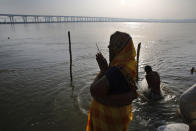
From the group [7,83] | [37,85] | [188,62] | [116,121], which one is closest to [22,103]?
[37,85]

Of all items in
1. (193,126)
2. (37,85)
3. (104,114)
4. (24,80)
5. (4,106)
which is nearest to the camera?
(104,114)

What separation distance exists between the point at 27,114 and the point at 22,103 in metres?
1.26

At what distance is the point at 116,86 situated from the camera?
2207 millimetres

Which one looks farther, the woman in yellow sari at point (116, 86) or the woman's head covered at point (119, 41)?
the woman's head covered at point (119, 41)

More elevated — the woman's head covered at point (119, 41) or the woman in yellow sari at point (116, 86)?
the woman's head covered at point (119, 41)

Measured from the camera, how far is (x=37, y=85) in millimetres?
10734

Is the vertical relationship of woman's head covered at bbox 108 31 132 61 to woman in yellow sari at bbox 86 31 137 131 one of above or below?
above

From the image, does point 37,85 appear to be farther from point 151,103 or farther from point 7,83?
point 151,103

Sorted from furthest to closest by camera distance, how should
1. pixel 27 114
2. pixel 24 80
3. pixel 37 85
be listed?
pixel 24 80 → pixel 37 85 → pixel 27 114

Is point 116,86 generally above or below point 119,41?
below

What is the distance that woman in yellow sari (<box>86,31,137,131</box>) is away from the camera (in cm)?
217

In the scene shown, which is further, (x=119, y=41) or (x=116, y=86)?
(x=119, y=41)

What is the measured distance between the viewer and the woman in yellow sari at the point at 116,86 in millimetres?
2168

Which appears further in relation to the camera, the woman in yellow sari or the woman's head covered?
the woman's head covered
